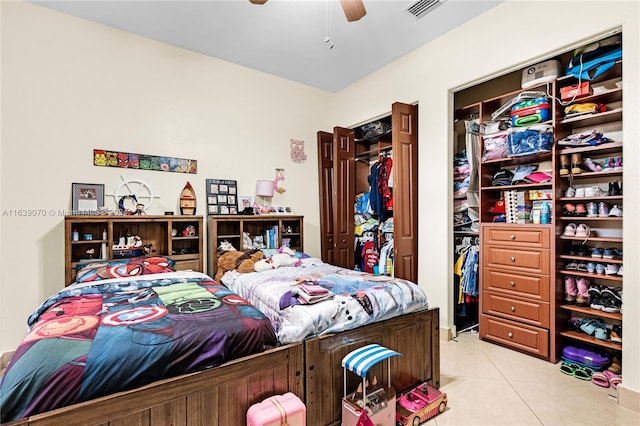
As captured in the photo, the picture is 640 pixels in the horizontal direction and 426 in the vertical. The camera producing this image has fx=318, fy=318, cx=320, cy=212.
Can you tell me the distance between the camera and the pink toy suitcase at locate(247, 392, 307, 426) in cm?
147

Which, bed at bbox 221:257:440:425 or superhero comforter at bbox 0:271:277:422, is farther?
bed at bbox 221:257:440:425

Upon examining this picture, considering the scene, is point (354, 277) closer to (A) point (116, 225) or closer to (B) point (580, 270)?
(B) point (580, 270)

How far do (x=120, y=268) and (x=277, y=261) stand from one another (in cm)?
140

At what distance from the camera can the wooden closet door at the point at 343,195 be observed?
14.4 ft

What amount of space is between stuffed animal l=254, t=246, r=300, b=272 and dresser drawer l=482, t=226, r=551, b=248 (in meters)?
1.97

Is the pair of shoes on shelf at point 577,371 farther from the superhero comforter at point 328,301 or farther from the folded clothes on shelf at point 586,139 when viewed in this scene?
the folded clothes on shelf at point 586,139

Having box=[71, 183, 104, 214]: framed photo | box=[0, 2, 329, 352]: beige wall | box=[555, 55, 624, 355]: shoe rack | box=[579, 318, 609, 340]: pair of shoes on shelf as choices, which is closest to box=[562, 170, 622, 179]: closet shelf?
box=[555, 55, 624, 355]: shoe rack

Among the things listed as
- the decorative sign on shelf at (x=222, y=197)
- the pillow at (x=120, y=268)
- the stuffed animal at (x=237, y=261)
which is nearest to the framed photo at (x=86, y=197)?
the pillow at (x=120, y=268)

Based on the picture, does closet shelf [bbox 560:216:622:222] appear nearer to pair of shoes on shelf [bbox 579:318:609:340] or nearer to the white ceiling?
pair of shoes on shelf [bbox 579:318:609:340]

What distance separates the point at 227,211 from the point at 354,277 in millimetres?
1907

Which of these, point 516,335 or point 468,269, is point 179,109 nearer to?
point 468,269

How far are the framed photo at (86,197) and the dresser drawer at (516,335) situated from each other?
157 inches

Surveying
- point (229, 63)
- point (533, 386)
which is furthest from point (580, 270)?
point (229, 63)

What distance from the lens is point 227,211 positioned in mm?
3852
